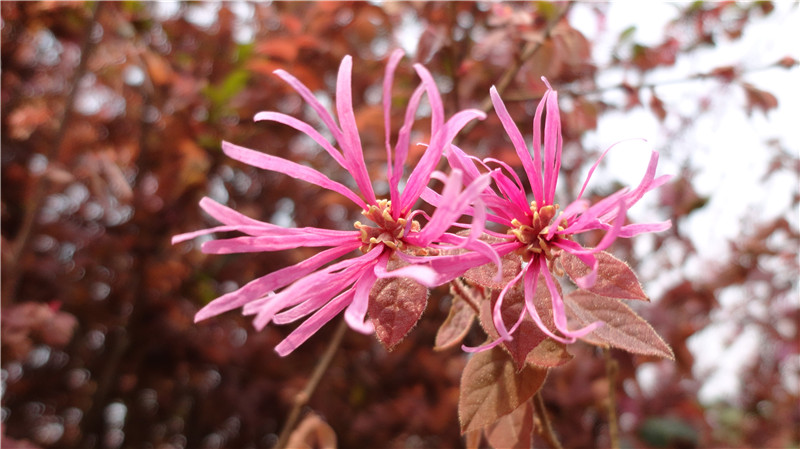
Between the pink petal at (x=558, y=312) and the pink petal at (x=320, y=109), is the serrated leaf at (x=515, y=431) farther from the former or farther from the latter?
the pink petal at (x=320, y=109)

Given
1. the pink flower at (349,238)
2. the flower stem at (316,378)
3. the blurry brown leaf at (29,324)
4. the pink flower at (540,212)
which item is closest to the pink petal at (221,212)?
the pink flower at (349,238)

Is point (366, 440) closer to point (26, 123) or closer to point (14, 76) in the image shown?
point (26, 123)

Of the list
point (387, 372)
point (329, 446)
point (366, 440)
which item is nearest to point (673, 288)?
point (387, 372)

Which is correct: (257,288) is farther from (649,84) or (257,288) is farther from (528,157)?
(649,84)

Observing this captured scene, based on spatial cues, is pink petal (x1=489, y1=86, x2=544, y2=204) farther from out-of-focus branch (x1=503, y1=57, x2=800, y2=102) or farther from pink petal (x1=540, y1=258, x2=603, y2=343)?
out-of-focus branch (x1=503, y1=57, x2=800, y2=102)

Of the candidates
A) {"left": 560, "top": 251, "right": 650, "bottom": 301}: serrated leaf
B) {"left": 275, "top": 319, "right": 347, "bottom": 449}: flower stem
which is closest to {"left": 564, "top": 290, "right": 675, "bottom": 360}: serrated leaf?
{"left": 560, "top": 251, "right": 650, "bottom": 301}: serrated leaf
